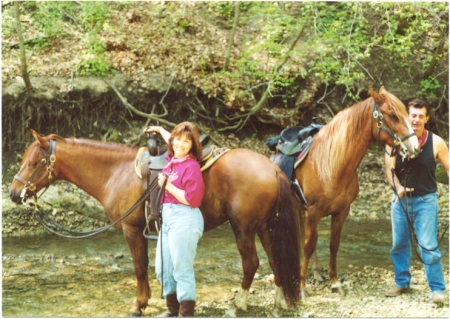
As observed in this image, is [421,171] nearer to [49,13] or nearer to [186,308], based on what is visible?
[186,308]

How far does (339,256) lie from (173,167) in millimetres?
3915

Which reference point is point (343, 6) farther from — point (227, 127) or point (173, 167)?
point (173, 167)

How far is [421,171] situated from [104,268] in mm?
4232

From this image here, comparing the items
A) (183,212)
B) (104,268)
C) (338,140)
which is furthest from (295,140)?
(104,268)

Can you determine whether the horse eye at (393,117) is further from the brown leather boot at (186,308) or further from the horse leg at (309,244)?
the brown leather boot at (186,308)

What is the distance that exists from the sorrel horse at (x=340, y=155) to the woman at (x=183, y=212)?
1739mm

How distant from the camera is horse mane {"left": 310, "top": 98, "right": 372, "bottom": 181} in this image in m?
4.84

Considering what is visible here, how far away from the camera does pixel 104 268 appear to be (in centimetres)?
639

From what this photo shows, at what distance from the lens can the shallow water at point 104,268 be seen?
4.95 m

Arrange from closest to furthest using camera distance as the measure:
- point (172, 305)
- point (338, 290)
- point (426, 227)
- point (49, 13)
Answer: point (172, 305) < point (426, 227) < point (338, 290) < point (49, 13)

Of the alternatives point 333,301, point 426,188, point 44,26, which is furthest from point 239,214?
point 44,26

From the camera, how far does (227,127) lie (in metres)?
9.70

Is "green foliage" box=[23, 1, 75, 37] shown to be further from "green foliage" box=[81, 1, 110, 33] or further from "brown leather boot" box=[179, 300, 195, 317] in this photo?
"brown leather boot" box=[179, 300, 195, 317]

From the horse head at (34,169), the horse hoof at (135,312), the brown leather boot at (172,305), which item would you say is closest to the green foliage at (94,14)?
the horse head at (34,169)
